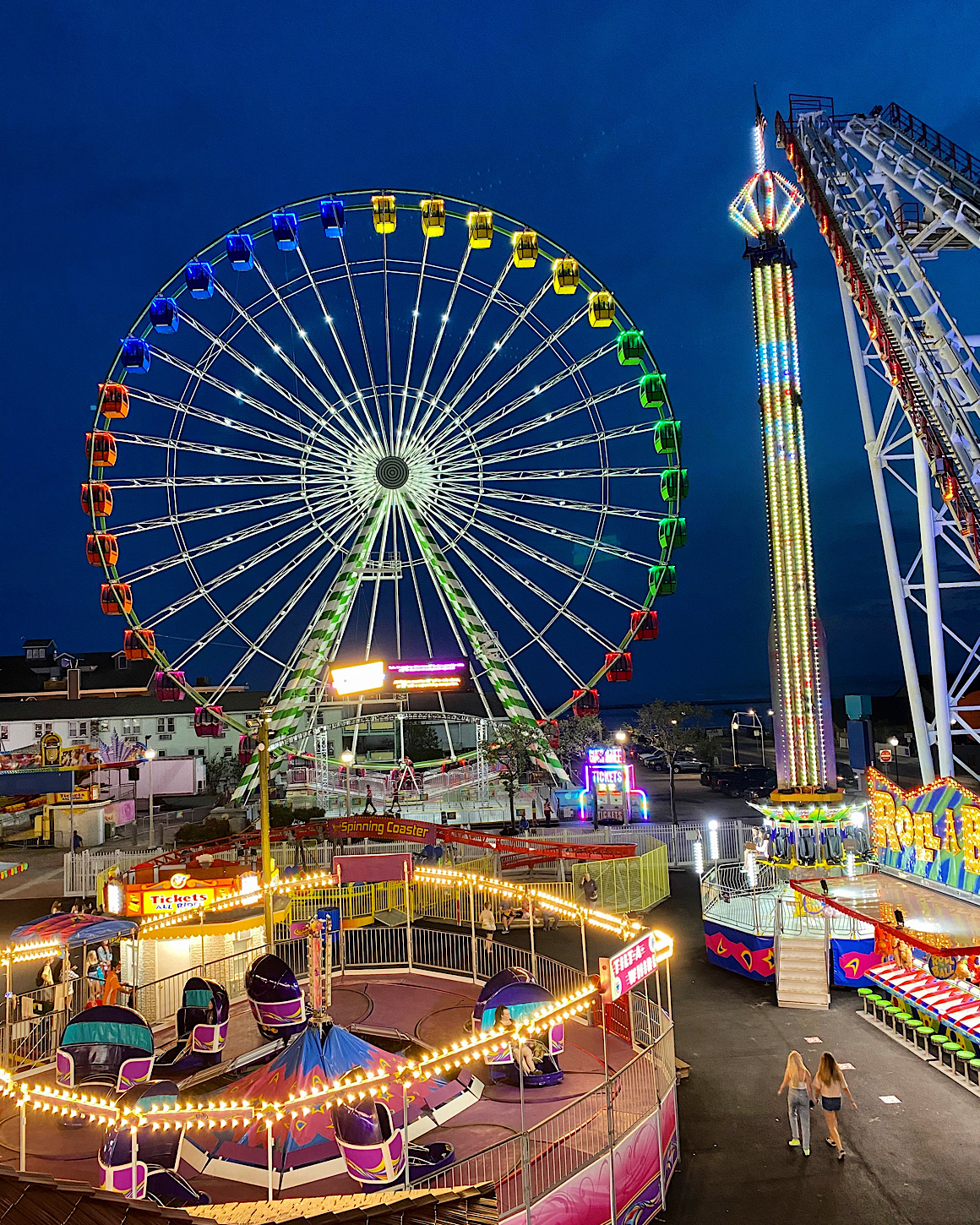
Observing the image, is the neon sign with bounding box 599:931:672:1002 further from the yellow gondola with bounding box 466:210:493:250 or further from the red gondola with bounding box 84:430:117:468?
the red gondola with bounding box 84:430:117:468

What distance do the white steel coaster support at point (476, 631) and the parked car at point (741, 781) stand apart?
13779 mm

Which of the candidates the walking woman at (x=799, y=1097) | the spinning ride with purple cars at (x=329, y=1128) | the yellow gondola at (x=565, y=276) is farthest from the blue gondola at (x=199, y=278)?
the walking woman at (x=799, y=1097)

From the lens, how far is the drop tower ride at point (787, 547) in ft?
69.2

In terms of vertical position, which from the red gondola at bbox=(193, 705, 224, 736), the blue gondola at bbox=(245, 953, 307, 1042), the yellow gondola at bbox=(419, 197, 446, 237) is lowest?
the blue gondola at bbox=(245, 953, 307, 1042)

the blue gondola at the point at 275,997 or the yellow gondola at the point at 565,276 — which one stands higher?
the yellow gondola at the point at 565,276

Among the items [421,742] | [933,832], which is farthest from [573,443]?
[421,742]

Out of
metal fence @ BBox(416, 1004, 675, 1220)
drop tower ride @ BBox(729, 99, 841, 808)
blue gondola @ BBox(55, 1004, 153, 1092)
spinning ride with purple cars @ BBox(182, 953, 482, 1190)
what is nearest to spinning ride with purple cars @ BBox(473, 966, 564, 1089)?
spinning ride with purple cars @ BBox(182, 953, 482, 1190)

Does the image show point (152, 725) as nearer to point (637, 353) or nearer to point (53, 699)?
point (53, 699)

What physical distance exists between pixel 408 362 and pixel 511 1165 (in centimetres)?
2117

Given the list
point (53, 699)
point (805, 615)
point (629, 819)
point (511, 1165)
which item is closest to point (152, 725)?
point (53, 699)

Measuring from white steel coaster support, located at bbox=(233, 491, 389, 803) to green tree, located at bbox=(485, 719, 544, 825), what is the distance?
7158 mm

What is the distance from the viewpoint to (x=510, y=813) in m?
32.6

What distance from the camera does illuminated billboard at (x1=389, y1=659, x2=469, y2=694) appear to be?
30641mm

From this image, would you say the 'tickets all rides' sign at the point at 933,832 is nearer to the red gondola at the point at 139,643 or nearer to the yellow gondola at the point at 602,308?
the yellow gondola at the point at 602,308
